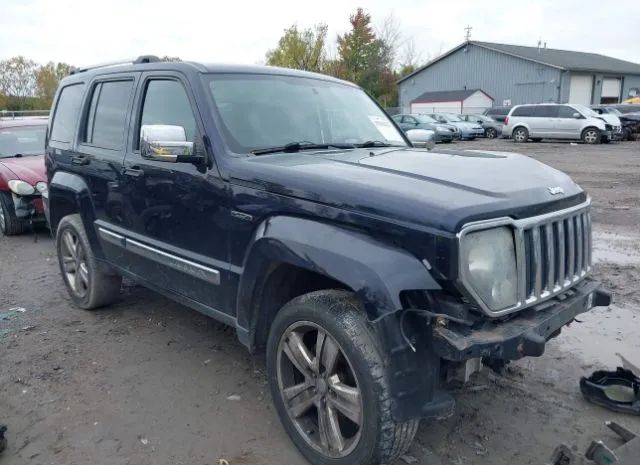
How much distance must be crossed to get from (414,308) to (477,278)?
11.9 inches

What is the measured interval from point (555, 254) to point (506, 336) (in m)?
0.62

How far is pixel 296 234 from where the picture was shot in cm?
281

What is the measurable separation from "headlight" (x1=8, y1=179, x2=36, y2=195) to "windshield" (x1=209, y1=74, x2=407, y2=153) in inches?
206

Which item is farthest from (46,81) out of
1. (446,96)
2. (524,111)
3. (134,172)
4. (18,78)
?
(134,172)

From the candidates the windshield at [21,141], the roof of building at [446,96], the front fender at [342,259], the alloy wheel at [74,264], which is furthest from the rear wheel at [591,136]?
the front fender at [342,259]

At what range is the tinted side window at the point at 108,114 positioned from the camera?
429 centimetres

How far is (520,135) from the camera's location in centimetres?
2566

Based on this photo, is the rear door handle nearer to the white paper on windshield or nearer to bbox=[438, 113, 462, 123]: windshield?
the white paper on windshield

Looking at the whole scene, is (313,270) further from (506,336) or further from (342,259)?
(506,336)

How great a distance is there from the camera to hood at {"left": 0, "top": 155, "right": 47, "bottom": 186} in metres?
7.86

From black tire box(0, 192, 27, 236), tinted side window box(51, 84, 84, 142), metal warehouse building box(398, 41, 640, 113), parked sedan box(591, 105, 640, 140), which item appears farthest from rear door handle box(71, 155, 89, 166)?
metal warehouse building box(398, 41, 640, 113)

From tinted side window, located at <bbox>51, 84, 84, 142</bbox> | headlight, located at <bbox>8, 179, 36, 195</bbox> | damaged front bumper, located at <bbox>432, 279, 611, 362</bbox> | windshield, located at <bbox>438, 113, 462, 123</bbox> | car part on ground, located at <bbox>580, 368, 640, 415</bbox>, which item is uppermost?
tinted side window, located at <bbox>51, 84, 84, 142</bbox>

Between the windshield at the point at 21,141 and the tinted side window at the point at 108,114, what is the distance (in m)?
4.98

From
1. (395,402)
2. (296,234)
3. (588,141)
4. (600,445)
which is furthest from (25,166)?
(588,141)
